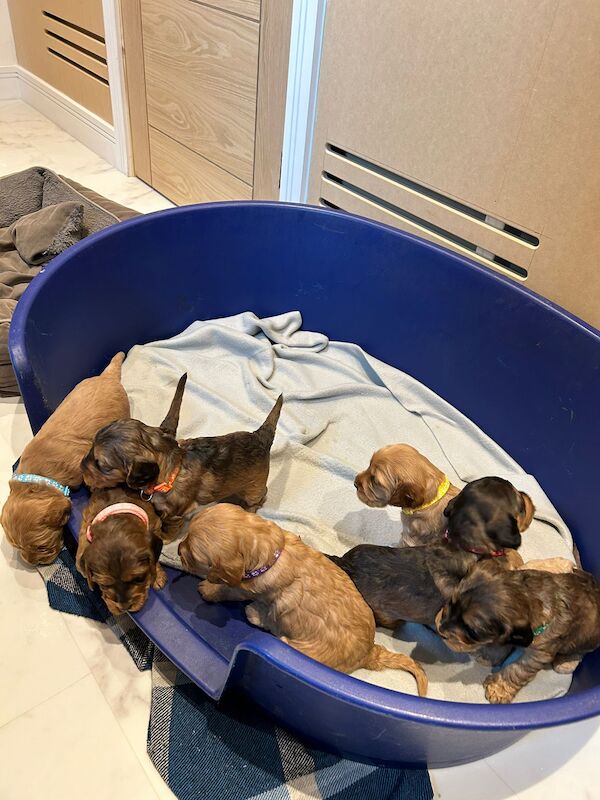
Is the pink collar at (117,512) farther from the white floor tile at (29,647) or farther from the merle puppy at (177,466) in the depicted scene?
the white floor tile at (29,647)

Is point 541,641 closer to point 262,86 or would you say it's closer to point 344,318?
point 344,318

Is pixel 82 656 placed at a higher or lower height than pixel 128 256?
lower

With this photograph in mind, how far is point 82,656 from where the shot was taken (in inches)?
52.0

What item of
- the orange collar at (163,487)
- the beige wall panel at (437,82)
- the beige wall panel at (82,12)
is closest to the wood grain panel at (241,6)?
the beige wall panel at (437,82)

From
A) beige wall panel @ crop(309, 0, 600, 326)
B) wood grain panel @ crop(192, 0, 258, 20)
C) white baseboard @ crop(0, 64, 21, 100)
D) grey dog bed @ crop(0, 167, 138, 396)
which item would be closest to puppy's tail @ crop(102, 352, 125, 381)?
grey dog bed @ crop(0, 167, 138, 396)

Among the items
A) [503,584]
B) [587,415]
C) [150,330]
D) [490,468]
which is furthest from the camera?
[150,330]

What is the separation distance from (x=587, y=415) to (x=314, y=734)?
1.09 m

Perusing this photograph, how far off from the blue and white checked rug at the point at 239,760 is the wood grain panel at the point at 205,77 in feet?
7.04

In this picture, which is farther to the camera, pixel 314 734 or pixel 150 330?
pixel 150 330

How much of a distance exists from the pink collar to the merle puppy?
0.06 m

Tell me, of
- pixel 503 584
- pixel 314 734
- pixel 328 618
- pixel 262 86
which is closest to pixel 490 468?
pixel 503 584

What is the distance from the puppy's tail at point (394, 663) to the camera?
4.09 feet

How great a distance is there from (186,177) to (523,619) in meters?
2.71

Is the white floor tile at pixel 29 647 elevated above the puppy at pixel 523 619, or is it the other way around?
the puppy at pixel 523 619
